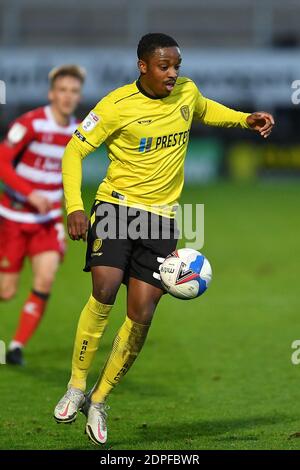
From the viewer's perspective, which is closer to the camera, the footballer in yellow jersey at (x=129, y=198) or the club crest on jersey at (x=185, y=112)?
the footballer in yellow jersey at (x=129, y=198)

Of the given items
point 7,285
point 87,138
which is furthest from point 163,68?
point 7,285

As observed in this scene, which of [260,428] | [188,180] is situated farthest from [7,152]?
[188,180]

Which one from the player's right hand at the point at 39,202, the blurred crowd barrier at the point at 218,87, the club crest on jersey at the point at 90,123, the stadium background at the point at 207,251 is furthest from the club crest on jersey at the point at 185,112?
the blurred crowd barrier at the point at 218,87

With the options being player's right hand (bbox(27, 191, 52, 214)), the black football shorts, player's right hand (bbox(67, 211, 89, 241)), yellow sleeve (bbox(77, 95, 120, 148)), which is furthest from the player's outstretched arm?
player's right hand (bbox(27, 191, 52, 214))

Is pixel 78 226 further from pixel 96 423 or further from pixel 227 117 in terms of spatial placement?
pixel 227 117

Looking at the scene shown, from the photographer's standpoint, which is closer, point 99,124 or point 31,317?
point 99,124

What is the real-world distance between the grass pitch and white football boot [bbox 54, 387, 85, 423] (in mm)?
202

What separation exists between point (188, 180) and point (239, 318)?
54.8 ft

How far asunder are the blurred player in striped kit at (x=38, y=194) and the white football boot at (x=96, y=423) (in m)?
2.90

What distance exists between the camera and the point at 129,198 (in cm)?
666

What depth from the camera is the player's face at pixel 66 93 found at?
9359 millimetres

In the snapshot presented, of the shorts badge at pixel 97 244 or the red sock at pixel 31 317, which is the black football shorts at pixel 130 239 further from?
the red sock at pixel 31 317

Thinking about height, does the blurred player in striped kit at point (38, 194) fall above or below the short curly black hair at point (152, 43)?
below

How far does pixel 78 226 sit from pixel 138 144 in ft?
2.43
